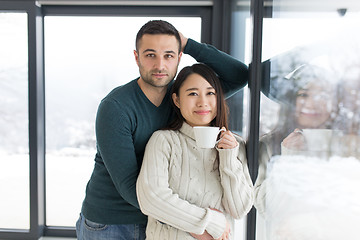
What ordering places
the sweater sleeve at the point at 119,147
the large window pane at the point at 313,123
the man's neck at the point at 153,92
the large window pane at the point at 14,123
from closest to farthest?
the large window pane at the point at 313,123
the sweater sleeve at the point at 119,147
the man's neck at the point at 153,92
the large window pane at the point at 14,123

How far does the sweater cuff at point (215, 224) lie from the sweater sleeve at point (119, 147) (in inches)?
9.9

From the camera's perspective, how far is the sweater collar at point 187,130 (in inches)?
46.5

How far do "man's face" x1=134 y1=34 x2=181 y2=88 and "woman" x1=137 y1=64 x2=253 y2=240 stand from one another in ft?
0.19

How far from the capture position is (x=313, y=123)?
66 cm

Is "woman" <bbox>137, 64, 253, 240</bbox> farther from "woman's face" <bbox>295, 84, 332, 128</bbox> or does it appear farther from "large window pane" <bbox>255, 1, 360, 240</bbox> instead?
"woman's face" <bbox>295, 84, 332, 128</bbox>

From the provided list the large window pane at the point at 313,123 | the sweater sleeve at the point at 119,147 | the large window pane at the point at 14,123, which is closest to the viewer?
the large window pane at the point at 313,123

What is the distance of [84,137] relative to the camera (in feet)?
8.78

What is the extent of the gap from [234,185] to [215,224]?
0.13m

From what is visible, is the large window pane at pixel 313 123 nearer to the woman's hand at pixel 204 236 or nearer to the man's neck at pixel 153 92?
the woman's hand at pixel 204 236

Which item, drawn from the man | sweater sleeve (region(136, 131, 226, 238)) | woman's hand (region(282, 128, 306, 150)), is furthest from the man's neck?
woman's hand (region(282, 128, 306, 150))

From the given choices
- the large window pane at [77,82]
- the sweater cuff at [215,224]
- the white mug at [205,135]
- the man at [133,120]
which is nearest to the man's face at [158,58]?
the man at [133,120]

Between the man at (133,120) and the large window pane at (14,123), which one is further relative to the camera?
the large window pane at (14,123)

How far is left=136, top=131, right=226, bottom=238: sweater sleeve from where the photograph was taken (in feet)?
3.46

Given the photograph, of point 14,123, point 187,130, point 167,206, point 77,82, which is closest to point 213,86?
point 187,130
